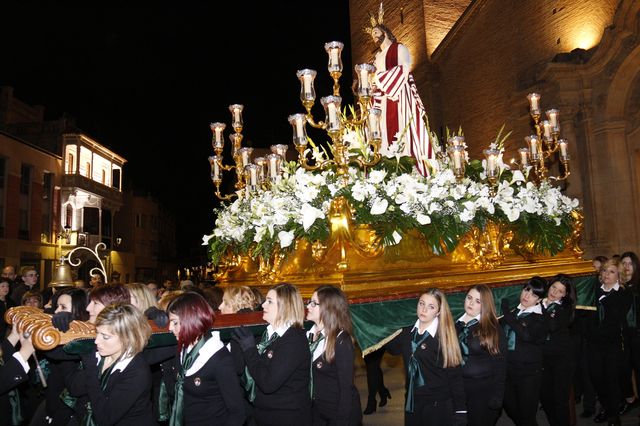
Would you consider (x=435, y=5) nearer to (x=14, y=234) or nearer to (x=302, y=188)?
(x=302, y=188)

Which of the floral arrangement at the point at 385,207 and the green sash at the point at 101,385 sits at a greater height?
the floral arrangement at the point at 385,207

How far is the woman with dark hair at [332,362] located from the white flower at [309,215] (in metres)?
1.09

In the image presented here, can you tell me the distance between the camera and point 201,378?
349 centimetres

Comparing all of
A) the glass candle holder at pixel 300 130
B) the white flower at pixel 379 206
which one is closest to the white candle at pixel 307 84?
the glass candle holder at pixel 300 130

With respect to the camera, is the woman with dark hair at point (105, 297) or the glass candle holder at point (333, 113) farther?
the glass candle holder at point (333, 113)

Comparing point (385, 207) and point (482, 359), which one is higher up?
point (385, 207)

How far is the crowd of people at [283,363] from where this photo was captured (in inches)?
131

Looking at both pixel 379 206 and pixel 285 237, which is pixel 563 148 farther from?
pixel 285 237

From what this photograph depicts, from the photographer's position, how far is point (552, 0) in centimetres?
1681

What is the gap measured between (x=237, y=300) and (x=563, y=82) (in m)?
13.0

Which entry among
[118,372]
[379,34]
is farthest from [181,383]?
[379,34]

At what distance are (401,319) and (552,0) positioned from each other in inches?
601

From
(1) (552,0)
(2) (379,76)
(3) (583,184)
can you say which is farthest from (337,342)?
(1) (552,0)

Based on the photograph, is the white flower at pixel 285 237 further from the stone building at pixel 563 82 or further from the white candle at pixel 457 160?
the stone building at pixel 563 82
